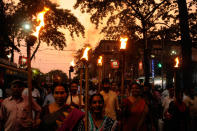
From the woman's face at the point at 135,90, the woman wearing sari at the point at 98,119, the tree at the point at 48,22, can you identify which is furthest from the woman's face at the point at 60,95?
the tree at the point at 48,22

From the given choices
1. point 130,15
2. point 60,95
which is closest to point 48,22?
point 130,15

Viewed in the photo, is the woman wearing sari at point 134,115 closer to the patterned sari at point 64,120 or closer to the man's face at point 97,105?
the man's face at point 97,105

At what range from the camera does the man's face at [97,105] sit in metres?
3.70

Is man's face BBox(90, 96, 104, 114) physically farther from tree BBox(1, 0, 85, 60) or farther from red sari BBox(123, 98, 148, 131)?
tree BBox(1, 0, 85, 60)

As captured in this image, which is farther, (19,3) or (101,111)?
(19,3)

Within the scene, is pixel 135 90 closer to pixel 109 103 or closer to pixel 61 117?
pixel 109 103

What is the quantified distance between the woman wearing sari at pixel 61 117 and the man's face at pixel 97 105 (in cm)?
42

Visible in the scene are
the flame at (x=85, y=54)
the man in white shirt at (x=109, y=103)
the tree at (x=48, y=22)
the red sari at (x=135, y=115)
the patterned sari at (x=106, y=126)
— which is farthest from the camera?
the tree at (x=48, y=22)

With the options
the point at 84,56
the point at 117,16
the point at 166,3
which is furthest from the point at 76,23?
the point at 84,56

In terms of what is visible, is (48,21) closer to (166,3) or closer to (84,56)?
(166,3)

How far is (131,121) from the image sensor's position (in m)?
5.00

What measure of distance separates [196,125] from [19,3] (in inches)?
751

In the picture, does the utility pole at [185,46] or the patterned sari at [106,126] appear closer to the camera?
the patterned sari at [106,126]

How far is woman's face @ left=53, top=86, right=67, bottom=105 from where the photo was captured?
3826 mm
